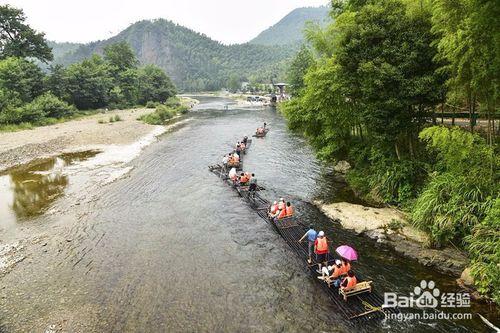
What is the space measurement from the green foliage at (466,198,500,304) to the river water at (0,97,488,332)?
60.4 inches

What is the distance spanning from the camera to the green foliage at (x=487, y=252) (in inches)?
493

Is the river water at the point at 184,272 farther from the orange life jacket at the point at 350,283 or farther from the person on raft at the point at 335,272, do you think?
the orange life jacket at the point at 350,283

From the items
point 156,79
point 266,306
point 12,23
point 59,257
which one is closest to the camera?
point 266,306

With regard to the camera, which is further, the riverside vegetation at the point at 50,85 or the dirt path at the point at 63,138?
the riverside vegetation at the point at 50,85

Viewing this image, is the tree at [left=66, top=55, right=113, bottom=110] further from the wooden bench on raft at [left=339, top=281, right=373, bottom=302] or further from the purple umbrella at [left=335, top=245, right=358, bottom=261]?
the wooden bench on raft at [left=339, top=281, right=373, bottom=302]

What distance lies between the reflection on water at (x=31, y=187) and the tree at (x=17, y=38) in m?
50.5

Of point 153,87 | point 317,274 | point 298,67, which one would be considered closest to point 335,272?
point 317,274

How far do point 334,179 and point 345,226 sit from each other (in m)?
9.51

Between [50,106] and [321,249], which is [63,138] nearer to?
[50,106]

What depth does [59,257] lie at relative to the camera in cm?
1822

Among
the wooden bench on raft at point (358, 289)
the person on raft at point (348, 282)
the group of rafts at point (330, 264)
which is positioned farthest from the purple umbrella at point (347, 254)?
the wooden bench on raft at point (358, 289)

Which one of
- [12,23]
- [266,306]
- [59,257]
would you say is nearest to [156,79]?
[12,23]

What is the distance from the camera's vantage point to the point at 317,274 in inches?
616

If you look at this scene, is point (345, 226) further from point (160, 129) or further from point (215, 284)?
point (160, 129)
